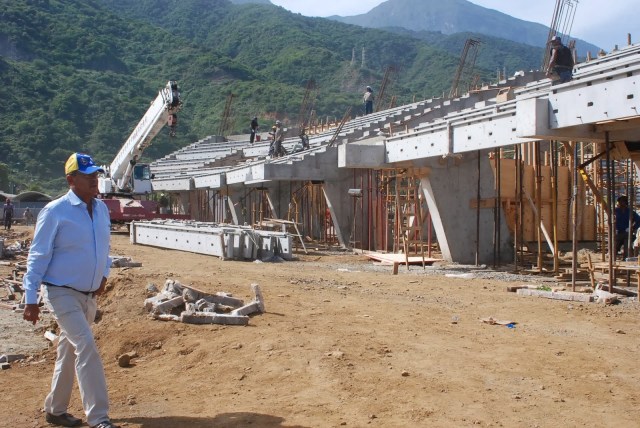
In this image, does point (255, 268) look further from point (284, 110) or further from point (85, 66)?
point (85, 66)

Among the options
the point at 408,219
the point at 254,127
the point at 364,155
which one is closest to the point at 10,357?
the point at 364,155

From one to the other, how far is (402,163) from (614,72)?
8.81 metres

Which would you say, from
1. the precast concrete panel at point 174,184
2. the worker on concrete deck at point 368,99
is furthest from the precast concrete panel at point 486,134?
the worker on concrete deck at point 368,99

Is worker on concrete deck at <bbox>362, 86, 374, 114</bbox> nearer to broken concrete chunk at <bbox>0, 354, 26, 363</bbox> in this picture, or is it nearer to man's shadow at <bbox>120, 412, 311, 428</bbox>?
broken concrete chunk at <bbox>0, 354, 26, 363</bbox>

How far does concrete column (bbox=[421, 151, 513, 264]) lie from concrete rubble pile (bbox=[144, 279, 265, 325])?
395 inches

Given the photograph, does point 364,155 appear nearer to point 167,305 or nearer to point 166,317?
point 167,305

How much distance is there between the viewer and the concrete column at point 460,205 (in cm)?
1912

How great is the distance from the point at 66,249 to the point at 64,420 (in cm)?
A: 146

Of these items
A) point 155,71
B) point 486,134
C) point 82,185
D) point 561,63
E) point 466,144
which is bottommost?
point 82,185

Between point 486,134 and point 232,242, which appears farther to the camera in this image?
point 232,242

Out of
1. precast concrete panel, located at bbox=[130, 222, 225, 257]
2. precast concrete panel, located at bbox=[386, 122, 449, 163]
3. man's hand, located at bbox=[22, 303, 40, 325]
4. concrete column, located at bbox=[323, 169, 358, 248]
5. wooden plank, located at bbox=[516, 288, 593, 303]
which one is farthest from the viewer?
concrete column, located at bbox=[323, 169, 358, 248]

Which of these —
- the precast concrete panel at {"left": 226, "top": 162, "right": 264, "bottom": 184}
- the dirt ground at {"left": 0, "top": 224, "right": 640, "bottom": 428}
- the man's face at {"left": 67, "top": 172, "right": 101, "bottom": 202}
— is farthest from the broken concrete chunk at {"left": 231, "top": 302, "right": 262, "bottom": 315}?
the precast concrete panel at {"left": 226, "top": 162, "right": 264, "bottom": 184}

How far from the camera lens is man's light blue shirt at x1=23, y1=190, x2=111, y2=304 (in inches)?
224

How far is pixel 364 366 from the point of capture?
7.26 metres
